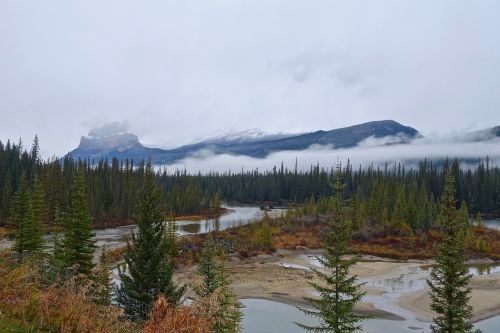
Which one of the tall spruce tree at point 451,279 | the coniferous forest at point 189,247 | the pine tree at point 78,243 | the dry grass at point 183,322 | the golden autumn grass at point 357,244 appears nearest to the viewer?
the dry grass at point 183,322

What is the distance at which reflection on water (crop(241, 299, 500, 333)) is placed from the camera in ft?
112

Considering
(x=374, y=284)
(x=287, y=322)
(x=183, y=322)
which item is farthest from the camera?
(x=374, y=284)

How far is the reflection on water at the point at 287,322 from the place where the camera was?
34.2 meters

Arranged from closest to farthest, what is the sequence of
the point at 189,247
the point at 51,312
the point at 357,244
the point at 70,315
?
the point at 70,315
the point at 51,312
the point at 189,247
the point at 357,244

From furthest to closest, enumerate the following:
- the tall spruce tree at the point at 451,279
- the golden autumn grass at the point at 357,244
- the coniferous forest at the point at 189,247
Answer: the golden autumn grass at the point at 357,244
the tall spruce tree at the point at 451,279
the coniferous forest at the point at 189,247

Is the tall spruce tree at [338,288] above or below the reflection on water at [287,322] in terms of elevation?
above

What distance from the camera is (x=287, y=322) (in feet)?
118

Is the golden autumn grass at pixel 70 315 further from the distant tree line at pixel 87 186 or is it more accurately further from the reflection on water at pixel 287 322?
the distant tree line at pixel 87 186

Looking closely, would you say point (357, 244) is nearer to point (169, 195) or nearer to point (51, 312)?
point (51, 312)

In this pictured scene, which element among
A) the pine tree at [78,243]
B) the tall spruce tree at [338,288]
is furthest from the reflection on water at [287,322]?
the tall spruce tree at [338,288]

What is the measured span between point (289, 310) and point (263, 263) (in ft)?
78.0

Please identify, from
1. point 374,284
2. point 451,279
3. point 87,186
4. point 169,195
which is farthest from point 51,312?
point 169,195

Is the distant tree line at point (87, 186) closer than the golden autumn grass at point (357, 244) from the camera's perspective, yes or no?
No

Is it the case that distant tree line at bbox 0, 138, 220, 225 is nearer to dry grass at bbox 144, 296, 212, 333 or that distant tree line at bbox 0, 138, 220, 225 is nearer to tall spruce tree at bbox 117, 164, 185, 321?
tall spruce tree at bbox 117, 164, 185, 321
